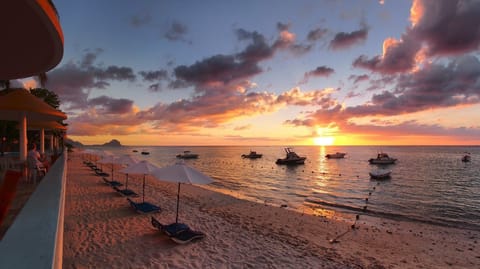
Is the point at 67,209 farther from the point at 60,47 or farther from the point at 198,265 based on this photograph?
the point at 60,47

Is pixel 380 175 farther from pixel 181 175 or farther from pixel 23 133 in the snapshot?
pixel 23 133

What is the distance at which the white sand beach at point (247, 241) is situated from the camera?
7.08m

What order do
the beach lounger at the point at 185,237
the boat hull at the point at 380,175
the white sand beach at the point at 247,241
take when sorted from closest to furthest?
1. the white sand beach at the point at 247,241
2. the beach lounger at the point at 185,237
3. the boat hull at the point at 380,175

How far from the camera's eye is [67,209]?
11.1 meters

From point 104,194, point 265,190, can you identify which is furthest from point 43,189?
point 265,190

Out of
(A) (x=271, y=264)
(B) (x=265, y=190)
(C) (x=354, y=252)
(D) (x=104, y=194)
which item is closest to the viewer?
(A) (x=271, y=264)

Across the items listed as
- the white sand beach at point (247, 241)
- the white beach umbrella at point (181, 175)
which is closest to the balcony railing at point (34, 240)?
the white sand beach at point (247, 241)

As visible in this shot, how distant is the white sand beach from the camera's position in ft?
23.2

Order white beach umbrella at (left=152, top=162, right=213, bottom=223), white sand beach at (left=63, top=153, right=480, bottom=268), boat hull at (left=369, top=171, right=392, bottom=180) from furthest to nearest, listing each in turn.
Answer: boat hull at (left=369, top=171, right=392, bottom=180), white beach umbrella at (left=152, top=162, right=213, bottom=223), white sand beach at (left=63, top=153, right=480, bottom=268)

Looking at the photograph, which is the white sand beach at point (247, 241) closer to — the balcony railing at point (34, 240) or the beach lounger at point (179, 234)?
the beach lounger at point (179, 234)

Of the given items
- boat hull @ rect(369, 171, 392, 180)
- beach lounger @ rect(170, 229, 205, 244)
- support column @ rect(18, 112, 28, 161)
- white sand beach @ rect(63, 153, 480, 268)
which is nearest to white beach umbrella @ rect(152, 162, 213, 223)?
beach lounger @ rect(170, 229, 205, 244)

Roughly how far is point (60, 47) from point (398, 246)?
1307cm

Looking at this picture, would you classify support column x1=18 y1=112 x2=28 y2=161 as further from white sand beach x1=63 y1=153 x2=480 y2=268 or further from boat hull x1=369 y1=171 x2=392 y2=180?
boat hull x1=369 y1=171 x2=392 y2=180

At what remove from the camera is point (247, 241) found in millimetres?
8945
